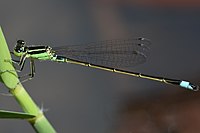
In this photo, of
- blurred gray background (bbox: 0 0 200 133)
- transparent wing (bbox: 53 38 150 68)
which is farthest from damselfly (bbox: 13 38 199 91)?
blurred gray background (bbox: 0 0 200 133)

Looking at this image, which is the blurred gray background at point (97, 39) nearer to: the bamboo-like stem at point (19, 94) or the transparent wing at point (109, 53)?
the transparent wing at point (109, 53)

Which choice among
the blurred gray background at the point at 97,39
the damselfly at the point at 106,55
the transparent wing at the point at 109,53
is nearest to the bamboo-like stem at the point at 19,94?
the damselfly at the point at 106,55

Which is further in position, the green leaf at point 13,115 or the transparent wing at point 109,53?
the transparent wing at point 109,53

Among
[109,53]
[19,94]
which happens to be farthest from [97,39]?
[19,94]

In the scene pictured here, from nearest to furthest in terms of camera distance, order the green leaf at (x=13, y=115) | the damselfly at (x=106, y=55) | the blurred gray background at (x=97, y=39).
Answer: the green leaf at (x=13, y=115)
the damselfly at (x=106, y=55)
the blurred gray background at (x=97, y=39)

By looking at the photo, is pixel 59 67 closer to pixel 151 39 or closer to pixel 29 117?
pixel 151 39

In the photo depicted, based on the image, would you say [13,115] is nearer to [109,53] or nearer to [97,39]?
[109,53]
